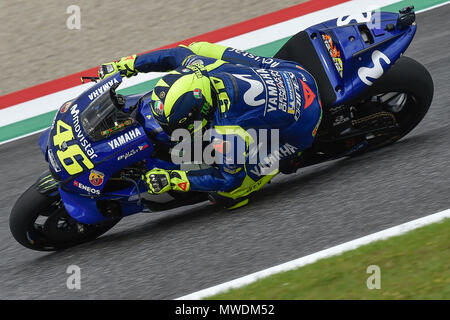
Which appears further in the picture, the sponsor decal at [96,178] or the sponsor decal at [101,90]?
the sponsor decal at [101,90]

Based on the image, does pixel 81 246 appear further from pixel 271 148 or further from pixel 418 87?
pixel 418 87

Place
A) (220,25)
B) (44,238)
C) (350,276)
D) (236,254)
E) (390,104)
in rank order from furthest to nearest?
(220,25) → (390,104) → (44,238) → (236,254) → (350,276)

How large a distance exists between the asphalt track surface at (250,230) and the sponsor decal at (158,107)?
41.5 inches

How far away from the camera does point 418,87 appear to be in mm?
5863

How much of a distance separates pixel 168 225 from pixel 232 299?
162cm

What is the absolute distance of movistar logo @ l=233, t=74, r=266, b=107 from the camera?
17.4ft

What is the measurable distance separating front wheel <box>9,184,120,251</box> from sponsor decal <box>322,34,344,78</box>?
2.13 meters

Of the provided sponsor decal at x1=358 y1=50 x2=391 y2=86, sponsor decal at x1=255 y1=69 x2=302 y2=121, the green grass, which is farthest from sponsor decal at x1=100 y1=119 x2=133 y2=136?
sponsor decal at x1=358 y1=50 x2=391 y2=86

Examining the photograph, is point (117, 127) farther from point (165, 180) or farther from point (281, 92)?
point (281, 92)

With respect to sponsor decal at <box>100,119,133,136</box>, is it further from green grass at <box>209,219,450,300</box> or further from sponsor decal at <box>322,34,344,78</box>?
sponsor decal at <box>322,34,344,78</box>

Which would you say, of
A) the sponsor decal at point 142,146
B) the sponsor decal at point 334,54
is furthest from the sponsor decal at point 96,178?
the sponsor decal at point 334,54

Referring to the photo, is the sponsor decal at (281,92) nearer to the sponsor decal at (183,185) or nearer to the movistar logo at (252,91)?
the movistar logo at (252,91)

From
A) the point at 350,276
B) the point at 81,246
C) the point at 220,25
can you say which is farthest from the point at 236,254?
the point at 220,25

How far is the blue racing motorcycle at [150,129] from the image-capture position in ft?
17.0
